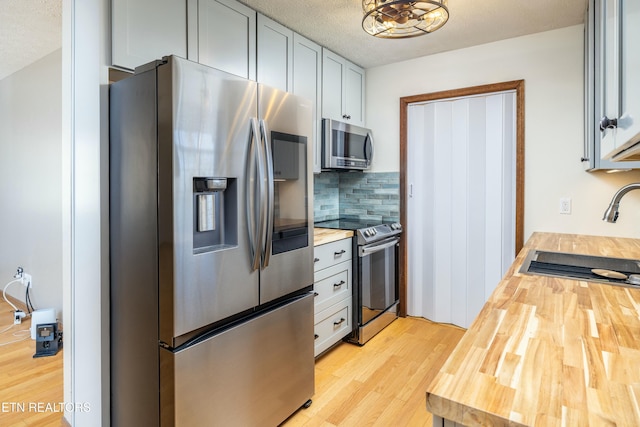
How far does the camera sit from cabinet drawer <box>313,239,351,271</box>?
8.07 ft

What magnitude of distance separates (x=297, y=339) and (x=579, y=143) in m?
2.40

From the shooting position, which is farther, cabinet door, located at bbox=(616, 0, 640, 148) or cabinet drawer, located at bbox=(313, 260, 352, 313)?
cabinet drawer, located at bbox=(313, 260, 352, 313)

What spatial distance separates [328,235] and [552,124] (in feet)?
6.08

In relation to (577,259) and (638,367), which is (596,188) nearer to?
(577,259)

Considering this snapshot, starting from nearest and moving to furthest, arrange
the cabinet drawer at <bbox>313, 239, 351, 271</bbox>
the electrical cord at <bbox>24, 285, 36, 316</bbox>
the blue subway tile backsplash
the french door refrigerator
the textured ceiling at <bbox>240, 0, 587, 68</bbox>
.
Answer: the french door refrigerator, the electrical cord at <bbox>24, 285, 36, 316</bbox>, the textured ceiling at <bbox>240, 0, 587, 68</bbox>, the cabinet drawer at <bbox>313, 239, 351, 271</bbox>, the blue subway tile backsplash

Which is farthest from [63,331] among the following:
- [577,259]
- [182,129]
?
[577,259]

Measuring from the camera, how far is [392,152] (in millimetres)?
3453

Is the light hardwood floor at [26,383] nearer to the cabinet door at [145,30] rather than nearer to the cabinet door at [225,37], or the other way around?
the cabinet door at [145,30]

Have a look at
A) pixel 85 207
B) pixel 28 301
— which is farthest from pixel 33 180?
pixel 28 301

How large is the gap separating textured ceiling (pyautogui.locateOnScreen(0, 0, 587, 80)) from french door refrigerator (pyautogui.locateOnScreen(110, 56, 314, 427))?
1.58 ft

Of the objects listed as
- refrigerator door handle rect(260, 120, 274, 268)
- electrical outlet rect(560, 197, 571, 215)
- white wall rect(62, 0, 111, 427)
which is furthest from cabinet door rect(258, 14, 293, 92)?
electrical outlet rect(560, 197, 571, 215)

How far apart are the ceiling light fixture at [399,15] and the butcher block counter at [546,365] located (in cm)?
147

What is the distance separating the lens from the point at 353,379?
2379 mm

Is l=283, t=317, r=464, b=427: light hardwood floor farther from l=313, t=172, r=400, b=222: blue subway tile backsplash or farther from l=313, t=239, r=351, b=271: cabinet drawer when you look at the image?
l=313, t=172, r=400, b=222: blue subway tile backsplash
